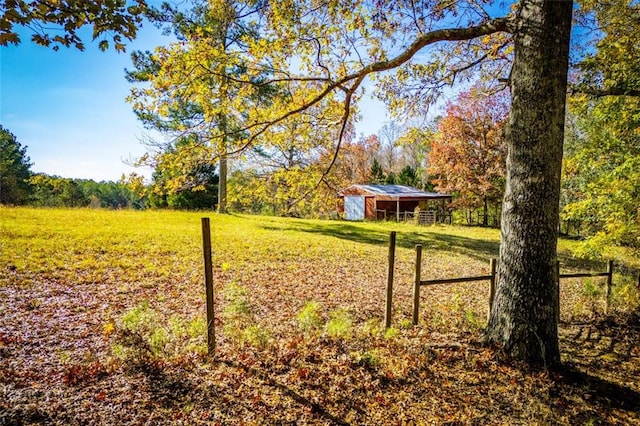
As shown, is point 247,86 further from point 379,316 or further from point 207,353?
point 379,316

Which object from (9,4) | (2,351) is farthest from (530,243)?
(2,351)

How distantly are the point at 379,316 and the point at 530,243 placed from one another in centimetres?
318

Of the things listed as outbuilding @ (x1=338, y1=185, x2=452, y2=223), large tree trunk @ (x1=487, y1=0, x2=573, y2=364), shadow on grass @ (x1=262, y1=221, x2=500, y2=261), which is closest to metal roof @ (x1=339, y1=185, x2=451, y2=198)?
outbuilding @ (x1=338, y1=185, x2=452, y2=223)

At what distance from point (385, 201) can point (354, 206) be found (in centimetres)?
333

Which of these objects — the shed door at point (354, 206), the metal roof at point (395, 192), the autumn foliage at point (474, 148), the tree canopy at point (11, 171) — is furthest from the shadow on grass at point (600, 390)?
the tree canopy at point (11, 171)

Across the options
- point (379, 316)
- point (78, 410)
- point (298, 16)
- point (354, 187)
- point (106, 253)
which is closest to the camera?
point (78, 410)

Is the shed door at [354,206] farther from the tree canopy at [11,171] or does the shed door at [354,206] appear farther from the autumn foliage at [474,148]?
the tree canopy at [11,171]

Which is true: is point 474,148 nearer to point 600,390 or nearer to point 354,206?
point 354,206

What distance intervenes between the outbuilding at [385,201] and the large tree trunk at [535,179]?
27.0 meters

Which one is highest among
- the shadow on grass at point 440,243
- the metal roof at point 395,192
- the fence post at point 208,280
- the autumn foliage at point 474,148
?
the autumn foliage at point 474,148

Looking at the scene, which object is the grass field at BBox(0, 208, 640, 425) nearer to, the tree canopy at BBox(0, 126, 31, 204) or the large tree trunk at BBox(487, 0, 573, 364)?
the large tree trunk at BBox(487, 0, 573, 364)

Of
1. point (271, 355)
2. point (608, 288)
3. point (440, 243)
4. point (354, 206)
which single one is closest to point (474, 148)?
point (354, 206)

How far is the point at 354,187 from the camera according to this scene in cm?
3453

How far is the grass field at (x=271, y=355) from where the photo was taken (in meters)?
3.09
